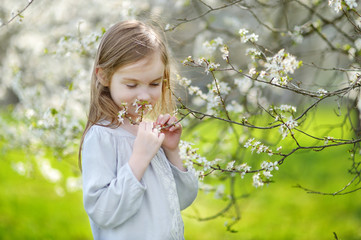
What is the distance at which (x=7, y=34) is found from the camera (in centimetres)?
759

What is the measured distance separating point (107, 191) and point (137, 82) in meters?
0.48

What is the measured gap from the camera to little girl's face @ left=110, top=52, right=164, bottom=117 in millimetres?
1843

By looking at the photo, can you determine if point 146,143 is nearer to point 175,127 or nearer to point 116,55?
point 175,127

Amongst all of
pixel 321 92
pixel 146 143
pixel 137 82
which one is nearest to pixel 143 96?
pixel 137 82

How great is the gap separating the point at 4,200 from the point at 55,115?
2.68 meters

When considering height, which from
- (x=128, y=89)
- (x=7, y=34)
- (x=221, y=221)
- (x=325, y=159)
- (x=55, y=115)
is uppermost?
(x=128, y=89)

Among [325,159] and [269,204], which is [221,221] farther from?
[325,159]

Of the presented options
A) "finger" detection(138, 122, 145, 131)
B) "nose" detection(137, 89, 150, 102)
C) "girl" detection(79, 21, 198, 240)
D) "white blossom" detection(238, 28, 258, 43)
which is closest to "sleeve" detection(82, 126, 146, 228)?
"girl" detection(79, 21, 198, 240)

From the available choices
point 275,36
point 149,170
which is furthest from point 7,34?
point 149,170

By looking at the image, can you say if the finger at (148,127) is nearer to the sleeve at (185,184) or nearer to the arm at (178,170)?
the arm at (178,170)

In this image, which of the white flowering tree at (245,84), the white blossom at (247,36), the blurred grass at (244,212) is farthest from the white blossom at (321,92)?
the blurred grass at (244,212)

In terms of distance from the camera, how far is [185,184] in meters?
2.07

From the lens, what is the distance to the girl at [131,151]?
5.59 ft

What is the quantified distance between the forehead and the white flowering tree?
5.1 inches
